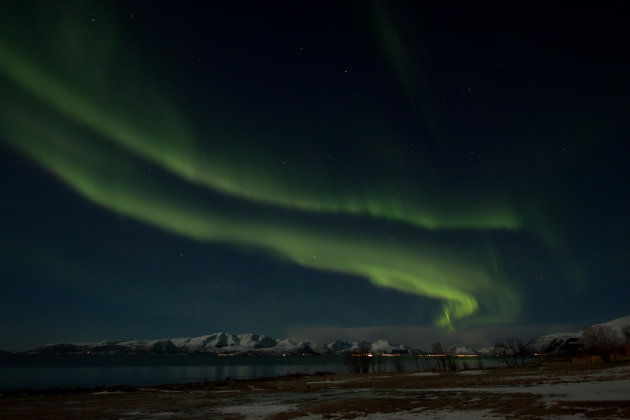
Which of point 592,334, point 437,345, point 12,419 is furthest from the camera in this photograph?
point 437,345

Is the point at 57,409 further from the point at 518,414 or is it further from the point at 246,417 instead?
the point at 518,414

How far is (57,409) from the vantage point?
32125 millimetres

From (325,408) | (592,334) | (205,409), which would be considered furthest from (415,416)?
(592,334)

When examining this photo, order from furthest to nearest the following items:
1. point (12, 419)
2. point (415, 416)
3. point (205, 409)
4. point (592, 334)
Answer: point (592, 334) → point (205, 409) → point (12, 419) → point (415, 416)

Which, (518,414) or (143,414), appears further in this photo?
(143,414)

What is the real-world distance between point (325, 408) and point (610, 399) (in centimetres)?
1739

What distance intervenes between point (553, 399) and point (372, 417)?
1163cm

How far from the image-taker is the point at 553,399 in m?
24.1

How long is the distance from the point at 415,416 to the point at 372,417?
95.3 inches

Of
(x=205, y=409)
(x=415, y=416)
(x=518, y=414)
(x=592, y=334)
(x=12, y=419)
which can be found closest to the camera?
(x=518, y=414)

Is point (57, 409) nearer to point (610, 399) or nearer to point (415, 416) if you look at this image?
point (415, 416)

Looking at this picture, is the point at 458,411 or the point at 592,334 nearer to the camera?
the point at 458,411

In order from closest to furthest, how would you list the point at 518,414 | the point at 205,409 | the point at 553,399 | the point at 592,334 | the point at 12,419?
the point at 518,414
the point at 553,399
the point at 12,419
the point at 205,409
the point at 592,334

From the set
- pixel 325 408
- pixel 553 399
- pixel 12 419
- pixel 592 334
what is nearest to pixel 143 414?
pixel 12 419
